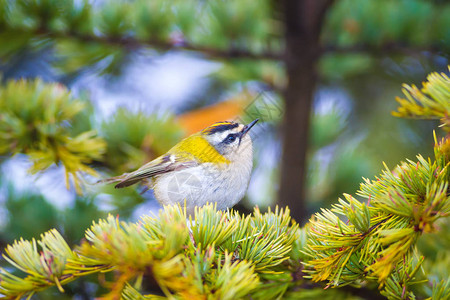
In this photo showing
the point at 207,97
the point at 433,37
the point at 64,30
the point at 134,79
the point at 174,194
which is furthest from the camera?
the point at 207,97

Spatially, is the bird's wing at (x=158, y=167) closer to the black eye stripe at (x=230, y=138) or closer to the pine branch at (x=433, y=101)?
the black eye stripe at (x=230, y=138)

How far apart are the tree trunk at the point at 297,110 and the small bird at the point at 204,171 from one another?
0.24m

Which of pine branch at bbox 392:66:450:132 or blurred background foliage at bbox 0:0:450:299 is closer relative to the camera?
pine branch at bbox 392:66:450:132

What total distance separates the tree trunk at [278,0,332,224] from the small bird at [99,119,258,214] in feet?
0.78

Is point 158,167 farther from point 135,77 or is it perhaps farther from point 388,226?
point 135,77

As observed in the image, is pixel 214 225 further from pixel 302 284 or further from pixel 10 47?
pixel 10 47

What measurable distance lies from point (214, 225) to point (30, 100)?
60cm

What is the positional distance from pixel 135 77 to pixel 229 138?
0.95 meters

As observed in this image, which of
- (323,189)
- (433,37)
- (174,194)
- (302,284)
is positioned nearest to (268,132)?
(323,189)

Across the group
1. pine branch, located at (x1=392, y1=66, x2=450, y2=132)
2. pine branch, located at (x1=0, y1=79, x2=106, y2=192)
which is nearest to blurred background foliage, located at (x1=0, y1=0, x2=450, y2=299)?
pine branch, located at (x1=0, y1=79, x2=106, y2=192)

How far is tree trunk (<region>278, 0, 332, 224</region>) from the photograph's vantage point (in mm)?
1296

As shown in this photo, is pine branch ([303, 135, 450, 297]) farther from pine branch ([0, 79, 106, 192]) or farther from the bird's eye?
pine branch ([0, 79, 106, 192])

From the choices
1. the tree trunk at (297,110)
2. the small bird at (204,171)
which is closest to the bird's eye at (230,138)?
the small bird at (204,171)

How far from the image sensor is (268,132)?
5.48 feet
